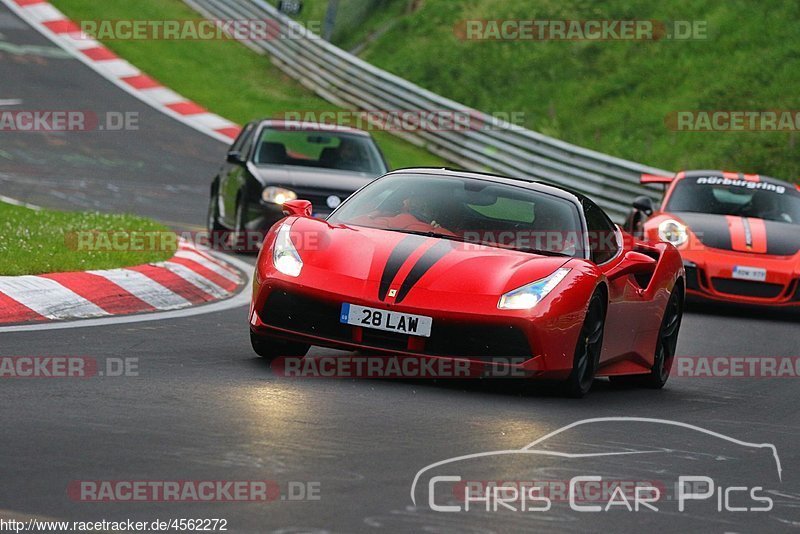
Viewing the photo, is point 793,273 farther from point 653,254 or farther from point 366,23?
point 366,23

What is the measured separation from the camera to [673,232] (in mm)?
15094

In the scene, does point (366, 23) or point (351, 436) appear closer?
point (351, 436)

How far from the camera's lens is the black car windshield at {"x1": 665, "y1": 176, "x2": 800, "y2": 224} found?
51.6ft

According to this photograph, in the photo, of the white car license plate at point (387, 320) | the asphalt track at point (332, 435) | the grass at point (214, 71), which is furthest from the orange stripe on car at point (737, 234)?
the grass at point (214, 71)

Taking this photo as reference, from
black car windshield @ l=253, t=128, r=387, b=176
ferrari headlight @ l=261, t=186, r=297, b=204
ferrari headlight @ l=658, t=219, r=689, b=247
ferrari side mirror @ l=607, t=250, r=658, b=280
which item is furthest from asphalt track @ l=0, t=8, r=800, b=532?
black car windshield @ l=253, t=128, r=387, b=176

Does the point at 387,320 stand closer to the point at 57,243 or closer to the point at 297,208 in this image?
the point at 297,208

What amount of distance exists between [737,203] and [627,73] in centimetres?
1383

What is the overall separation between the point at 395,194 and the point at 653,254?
5.81 ft

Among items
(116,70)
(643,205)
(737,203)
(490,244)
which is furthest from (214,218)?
(116,70)

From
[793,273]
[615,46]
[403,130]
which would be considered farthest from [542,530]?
[615,46]

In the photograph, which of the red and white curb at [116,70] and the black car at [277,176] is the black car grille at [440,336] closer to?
the black car at [277,176]

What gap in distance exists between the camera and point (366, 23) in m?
34.8

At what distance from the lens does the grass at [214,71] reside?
29.2 meters

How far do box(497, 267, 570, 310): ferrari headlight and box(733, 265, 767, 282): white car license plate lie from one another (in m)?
6.81
